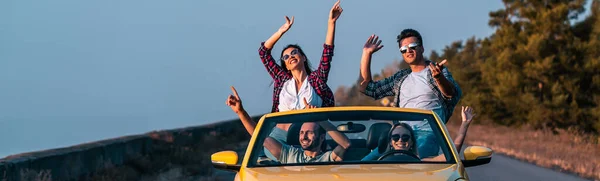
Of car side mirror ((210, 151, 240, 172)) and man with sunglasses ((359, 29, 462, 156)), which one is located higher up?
man with sunglasses ((359, 29, 462, 156))

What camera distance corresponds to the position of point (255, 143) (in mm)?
6562

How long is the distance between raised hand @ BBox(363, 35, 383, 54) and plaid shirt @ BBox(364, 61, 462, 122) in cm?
29

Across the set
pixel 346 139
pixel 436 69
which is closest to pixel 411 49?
pixel 436 69

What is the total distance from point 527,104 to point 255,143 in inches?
1380

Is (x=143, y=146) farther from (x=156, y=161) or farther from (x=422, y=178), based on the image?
(x=422, y=178)

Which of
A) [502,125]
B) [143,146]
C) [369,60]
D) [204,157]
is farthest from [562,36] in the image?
[369,60]

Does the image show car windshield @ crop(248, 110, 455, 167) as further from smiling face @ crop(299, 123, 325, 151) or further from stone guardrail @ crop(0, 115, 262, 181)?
stone guardrail @ crop(0, 115, 262, 181)

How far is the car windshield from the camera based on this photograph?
647 cm

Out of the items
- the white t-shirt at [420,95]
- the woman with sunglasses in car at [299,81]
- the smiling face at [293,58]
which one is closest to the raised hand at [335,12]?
the woman with sunglasses in car at [299,81]

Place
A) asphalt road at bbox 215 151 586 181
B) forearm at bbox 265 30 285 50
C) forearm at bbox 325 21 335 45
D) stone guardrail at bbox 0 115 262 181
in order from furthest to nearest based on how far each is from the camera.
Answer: asphalt road at bbox 215 151 586 181 → stone guardrail at bbox 0 115 262 181 → forearm at bbox 265 30 285 50 → forearm at bbox 325 21 335 45

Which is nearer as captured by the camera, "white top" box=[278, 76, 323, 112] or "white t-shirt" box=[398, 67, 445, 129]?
"white t-shirt" box=[398, 67, 445, 129]

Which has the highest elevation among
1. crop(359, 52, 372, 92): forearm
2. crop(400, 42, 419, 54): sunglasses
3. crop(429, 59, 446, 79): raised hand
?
crop(400, 42, 419, 54): sunglasses

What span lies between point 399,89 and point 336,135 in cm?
182

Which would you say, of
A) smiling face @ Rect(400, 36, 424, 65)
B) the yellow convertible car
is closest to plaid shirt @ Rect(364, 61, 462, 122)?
smiling face @ Rect(400, 36, 424, 65)
